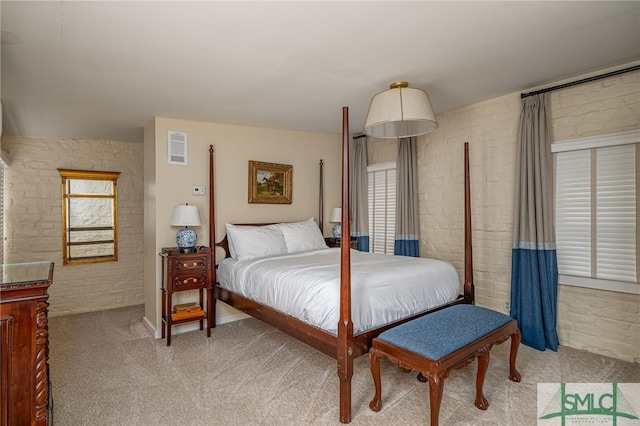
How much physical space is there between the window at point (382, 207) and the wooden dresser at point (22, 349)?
3657 millimetres

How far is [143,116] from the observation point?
3.80m

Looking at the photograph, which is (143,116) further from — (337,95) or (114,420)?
(114,420)

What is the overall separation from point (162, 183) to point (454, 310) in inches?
124

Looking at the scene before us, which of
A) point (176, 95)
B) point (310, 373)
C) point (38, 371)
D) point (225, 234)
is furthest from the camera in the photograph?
point (225, 234)

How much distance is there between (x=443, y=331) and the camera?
2137 millimetres

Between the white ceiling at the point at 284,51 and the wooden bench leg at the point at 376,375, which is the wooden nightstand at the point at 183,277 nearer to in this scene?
the white ceiling at the point at 284,51

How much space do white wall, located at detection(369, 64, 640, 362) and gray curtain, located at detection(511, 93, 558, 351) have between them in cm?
16

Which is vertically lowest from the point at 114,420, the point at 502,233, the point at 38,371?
the point at 114,420

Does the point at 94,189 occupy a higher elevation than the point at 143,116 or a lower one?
lower

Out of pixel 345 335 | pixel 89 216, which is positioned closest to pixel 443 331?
pixel 345 335

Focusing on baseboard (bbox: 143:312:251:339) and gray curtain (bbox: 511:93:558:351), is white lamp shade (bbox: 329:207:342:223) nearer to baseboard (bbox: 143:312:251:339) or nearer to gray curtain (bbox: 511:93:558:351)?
baseboard (bbox: 143:312:251:339)

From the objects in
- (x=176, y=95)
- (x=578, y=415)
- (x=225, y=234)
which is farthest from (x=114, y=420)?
(x=578, y=415)

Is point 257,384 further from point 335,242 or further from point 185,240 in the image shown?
point 335,242

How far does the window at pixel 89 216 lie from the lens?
15.3 ft
